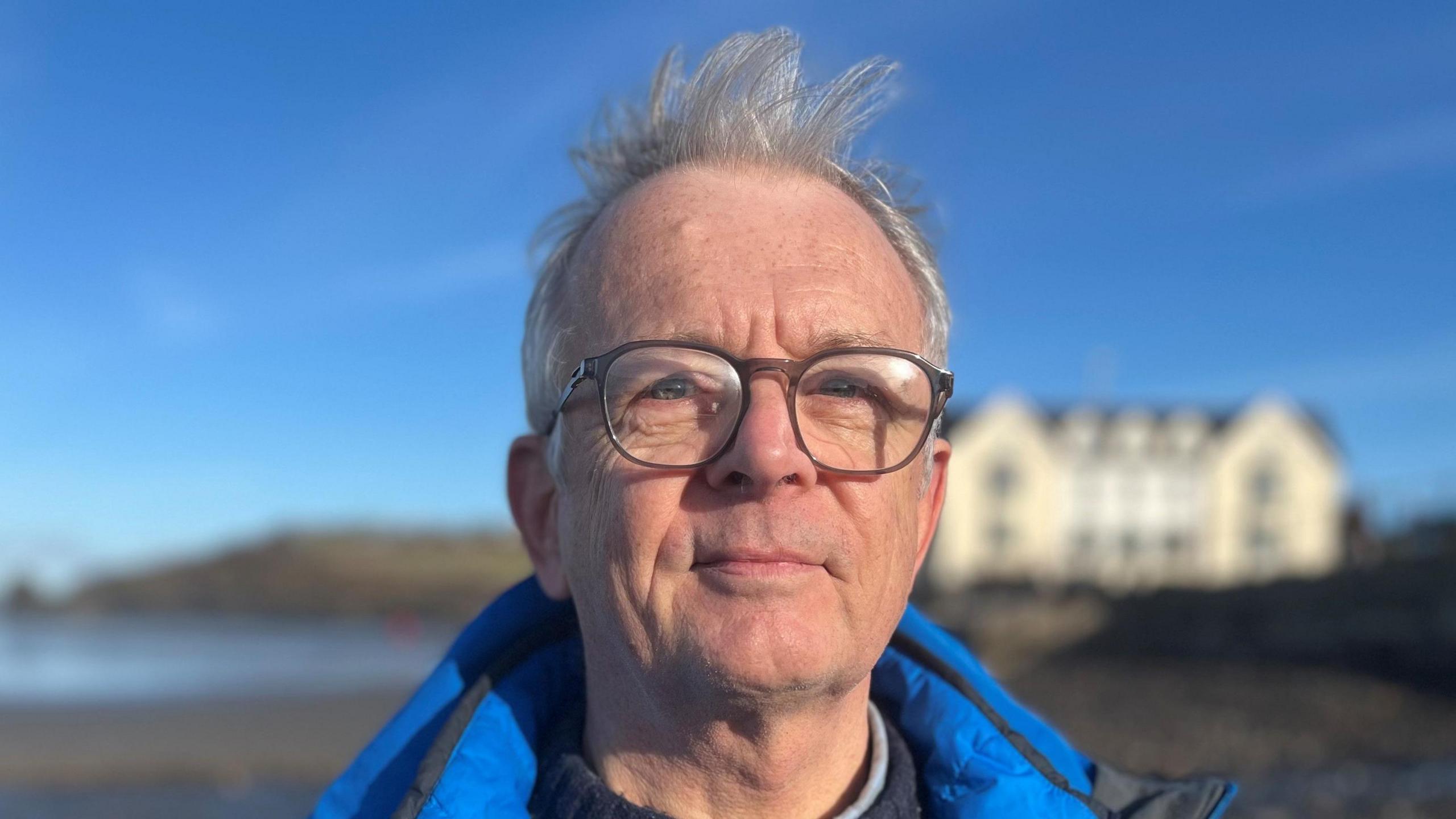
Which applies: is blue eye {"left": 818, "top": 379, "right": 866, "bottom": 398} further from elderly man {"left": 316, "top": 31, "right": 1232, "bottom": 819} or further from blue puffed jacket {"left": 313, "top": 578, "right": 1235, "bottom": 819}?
blue puffed jacket {"left": 313, "top": 578, "right": 1235, "bottom": 819}

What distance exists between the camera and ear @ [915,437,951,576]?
7.18 ft

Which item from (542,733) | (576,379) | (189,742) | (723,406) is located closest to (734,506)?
(723,406)

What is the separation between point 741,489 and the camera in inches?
71.2

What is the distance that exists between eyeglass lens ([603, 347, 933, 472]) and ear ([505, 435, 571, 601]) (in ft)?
1.28

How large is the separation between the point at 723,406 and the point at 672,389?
94 mm

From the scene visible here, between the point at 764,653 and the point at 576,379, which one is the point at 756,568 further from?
the point at 576,379

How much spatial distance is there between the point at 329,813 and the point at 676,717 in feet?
2.44

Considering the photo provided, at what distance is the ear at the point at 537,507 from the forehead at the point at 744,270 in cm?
38

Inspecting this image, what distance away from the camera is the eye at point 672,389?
1.87 meters

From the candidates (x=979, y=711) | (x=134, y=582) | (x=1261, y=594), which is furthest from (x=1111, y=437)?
(x=134, y=582)

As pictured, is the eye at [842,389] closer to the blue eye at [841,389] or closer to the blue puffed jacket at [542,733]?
the blue eye at [841,389]

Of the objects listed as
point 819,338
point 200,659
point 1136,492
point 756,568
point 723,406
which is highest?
point 1136,492

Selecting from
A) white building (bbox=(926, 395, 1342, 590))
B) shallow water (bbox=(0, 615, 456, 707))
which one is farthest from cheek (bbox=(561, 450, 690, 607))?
white building (bbox=(926, 395, 1342, 590))

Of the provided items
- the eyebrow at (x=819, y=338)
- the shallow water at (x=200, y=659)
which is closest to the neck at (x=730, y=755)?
the eyebrow at (x=819, y=338)
